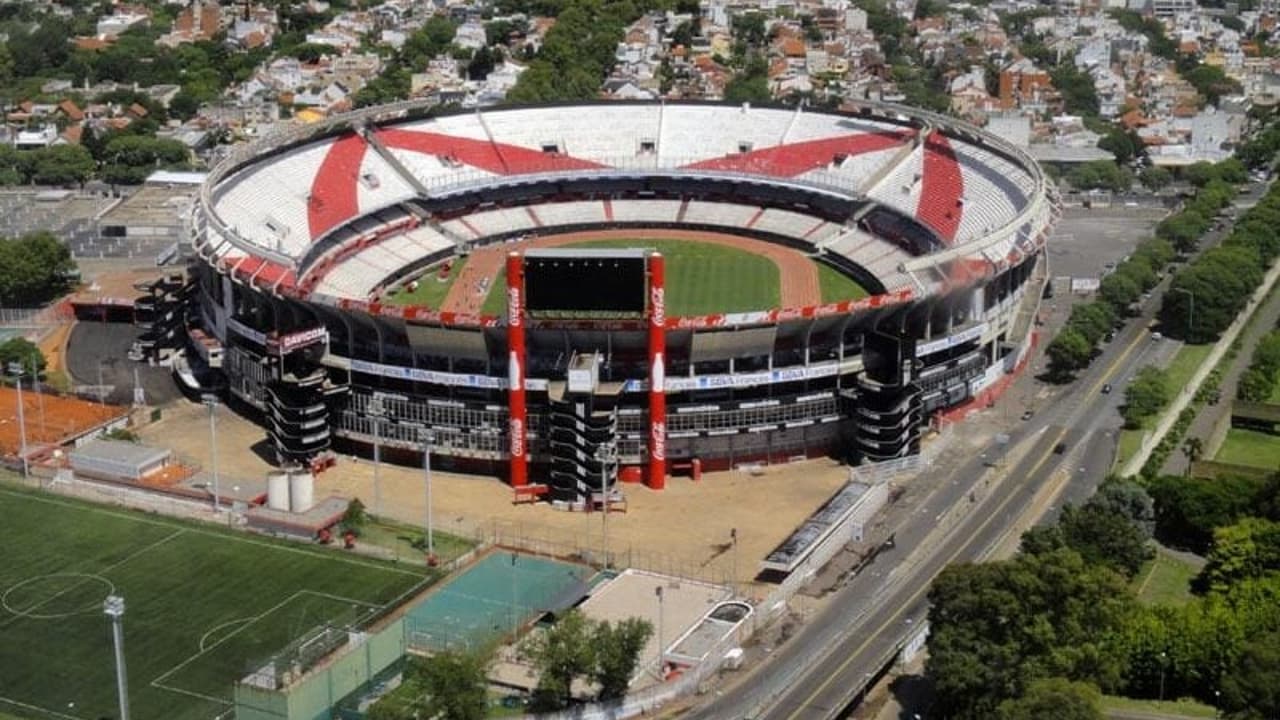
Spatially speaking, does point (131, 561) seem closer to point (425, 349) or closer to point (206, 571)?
point (206, 571)

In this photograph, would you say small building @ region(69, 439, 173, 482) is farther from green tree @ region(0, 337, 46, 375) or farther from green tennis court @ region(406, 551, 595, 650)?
green tennis court @ region(406, 551, 595, 650)

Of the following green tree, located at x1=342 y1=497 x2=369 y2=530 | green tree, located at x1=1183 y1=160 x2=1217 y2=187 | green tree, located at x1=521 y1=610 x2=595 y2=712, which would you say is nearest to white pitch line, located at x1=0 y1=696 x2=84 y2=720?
green tree, located at x1=521 y1=610 x2=595 y2=712

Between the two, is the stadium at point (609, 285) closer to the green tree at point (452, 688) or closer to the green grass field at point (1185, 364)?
the green grass field at point (1185, 364)

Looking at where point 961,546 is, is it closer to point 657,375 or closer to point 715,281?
point 657,375

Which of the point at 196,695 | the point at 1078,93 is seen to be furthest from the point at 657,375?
the point at 1078,93

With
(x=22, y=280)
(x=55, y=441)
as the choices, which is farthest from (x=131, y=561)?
(x=22, y=280)
